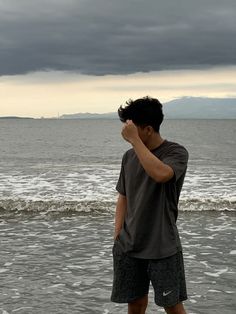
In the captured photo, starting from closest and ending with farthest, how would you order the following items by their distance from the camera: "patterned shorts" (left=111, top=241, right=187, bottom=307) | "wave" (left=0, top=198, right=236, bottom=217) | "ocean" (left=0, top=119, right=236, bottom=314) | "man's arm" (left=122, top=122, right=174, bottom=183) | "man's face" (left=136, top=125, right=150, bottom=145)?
"man's arm" (left=122, top=122, right=174, bottom=183)
"man's face" (left=136, top=125, right=150, bottom=145)
"patterned shorts" (left=111, top=241, right=187, bottom=307)
"ocean" (left=0, top=119, right=236, bottom=314)
"wave" (left=0, top=198, right=236, bottom=217)

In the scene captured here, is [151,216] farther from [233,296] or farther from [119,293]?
[233,296]

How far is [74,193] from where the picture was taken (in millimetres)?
17141

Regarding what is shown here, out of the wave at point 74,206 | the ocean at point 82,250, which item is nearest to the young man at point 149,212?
the ocean at point 82,250

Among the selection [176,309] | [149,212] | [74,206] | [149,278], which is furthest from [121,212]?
[74,206]

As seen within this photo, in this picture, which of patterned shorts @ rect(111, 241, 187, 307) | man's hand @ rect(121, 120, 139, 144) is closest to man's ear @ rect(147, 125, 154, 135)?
man's hand @ rect(121, 120, 139, 144)

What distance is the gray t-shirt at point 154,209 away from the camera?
3348 millimetres

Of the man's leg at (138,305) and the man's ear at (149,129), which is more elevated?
the man's ear at (149,129)

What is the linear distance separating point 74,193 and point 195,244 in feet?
28.2

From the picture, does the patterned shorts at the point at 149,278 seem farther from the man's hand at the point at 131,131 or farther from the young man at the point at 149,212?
the man's hand at the point at 131,131

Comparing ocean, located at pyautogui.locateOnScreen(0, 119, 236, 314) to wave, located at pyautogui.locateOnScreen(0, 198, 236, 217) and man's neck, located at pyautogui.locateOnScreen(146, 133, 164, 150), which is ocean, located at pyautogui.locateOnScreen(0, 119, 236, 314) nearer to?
wave, located at pyautogui.locateOnScreen(0, 198, 236, 217)

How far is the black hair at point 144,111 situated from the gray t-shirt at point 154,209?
0.23 metres

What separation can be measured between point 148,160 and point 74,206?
11178 millimetres

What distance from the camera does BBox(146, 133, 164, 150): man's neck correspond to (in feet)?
11.0

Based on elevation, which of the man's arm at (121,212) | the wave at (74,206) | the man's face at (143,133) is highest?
the man's face at (143,133)
